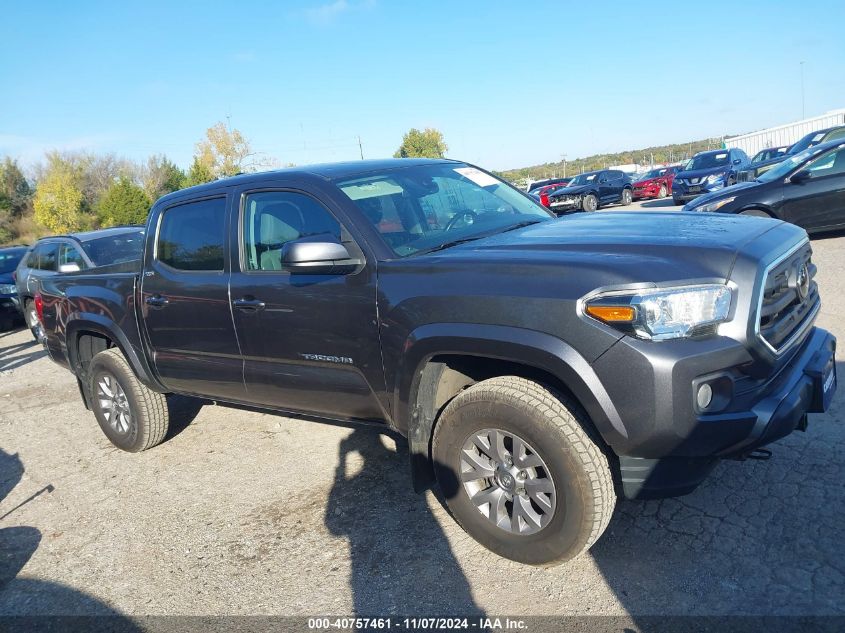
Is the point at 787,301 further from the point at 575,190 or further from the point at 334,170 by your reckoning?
A: the point at 575,190

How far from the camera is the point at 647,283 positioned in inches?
98.6

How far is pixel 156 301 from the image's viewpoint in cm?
441

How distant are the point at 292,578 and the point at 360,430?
1.84 m

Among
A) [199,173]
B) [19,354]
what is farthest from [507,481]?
[199,173]

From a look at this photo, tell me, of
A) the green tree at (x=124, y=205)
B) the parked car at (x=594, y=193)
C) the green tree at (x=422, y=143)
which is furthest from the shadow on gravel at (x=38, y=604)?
the green tree at (x=422, y=143)

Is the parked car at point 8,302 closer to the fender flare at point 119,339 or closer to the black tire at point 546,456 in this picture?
the fender flare at point 119,339

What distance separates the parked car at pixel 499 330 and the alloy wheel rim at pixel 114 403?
2.88 feet

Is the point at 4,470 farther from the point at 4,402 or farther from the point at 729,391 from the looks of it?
the point at 729,391

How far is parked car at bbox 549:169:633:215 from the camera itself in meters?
22.6

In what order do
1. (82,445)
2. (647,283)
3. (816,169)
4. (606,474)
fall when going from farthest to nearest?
(816,169)
(82,445)
(606,474)
(647,283)

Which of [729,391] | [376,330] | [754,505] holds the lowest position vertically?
[754,505]

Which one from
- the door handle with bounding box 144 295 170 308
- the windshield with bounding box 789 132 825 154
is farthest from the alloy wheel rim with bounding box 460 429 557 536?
the windshield with bounding box 789 132 825 154

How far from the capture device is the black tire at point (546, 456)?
268cm

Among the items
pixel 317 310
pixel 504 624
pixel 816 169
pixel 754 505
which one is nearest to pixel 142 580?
pixel 317 310
